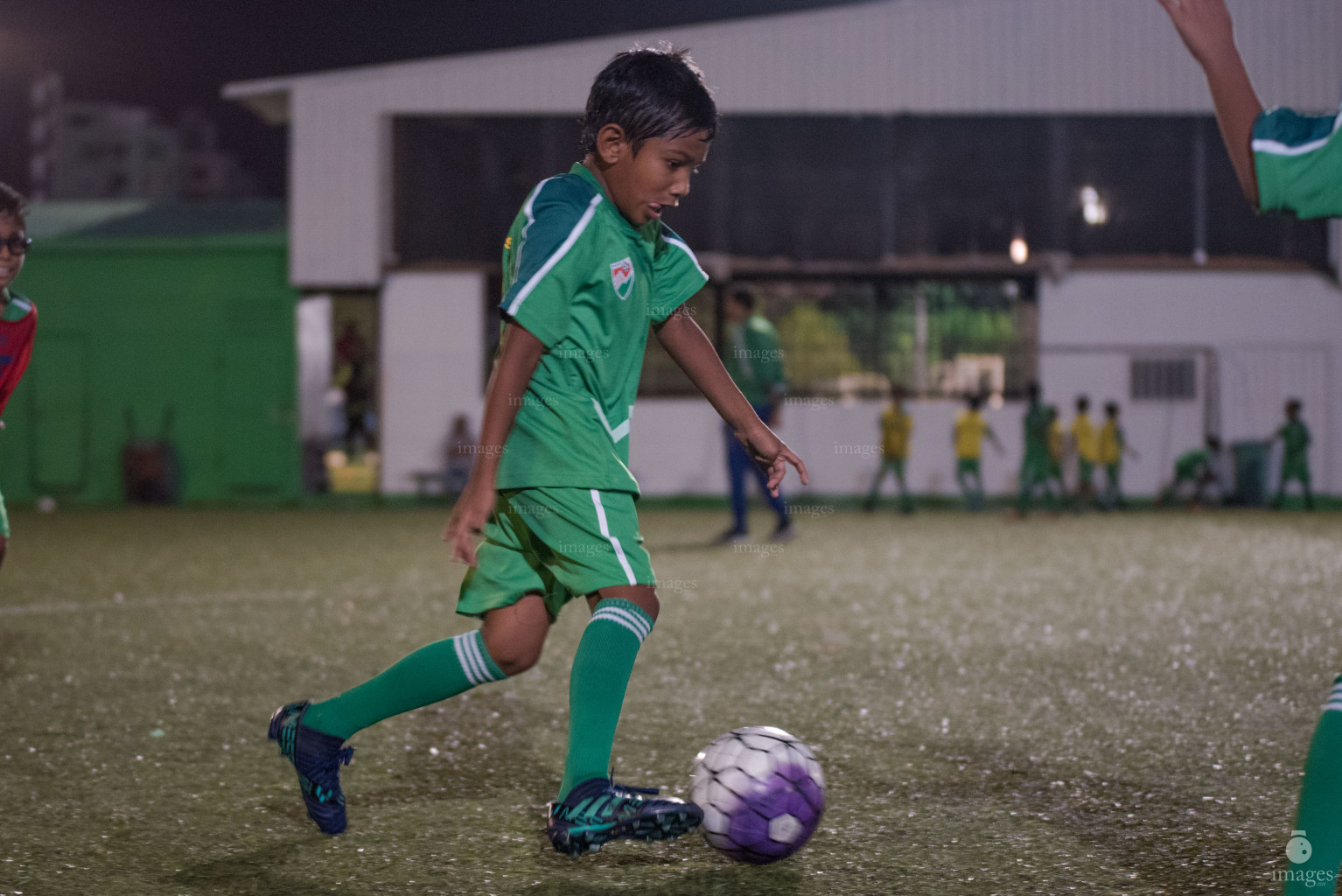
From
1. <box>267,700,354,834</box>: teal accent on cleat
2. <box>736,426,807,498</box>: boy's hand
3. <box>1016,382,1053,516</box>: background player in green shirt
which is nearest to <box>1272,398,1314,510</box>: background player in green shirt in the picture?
<box>1016,382,1053,516</box>: background player in green shirt

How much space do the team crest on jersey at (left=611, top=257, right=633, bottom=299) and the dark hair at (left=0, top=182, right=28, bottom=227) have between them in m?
2.20

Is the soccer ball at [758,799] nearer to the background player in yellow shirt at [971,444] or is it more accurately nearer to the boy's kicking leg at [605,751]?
the boy's kicking leg at [605,751]

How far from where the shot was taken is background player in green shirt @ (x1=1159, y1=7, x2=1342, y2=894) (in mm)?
1982

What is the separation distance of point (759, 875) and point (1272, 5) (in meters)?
21.0

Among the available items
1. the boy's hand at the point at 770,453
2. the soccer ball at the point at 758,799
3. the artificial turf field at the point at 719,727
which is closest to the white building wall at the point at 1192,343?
the artificial turf field at the point at 719,727

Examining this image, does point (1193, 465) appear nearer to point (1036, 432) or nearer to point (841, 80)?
point (1036, 432)

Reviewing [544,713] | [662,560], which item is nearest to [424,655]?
[544,713]

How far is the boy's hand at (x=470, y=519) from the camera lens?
2.41m

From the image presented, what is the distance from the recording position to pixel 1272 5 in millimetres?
19906

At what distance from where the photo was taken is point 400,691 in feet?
9.18

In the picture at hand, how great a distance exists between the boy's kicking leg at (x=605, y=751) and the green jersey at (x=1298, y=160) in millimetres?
1409

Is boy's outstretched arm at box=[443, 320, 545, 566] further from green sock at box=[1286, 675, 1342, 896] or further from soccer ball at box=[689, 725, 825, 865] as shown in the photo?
green sock at box=[1286, 675, 1342, 896]

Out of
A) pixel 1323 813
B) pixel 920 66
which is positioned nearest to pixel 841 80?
pixel 920 66

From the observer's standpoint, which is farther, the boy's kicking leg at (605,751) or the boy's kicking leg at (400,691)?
the boy's kicking leg at (400,691)
